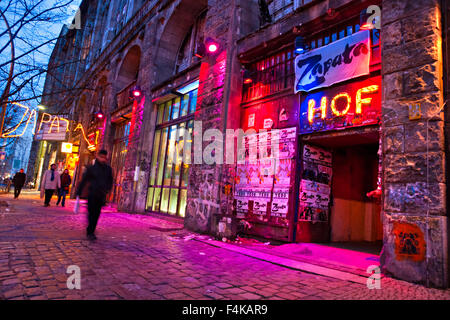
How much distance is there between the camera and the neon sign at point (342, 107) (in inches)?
208

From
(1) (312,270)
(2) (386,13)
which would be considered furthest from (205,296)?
(2) (386,13)

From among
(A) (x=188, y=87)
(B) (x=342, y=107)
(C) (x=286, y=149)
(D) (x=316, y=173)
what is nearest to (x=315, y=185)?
(D) (x=316, y=173)

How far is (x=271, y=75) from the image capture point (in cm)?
756

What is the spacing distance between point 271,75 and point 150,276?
6.11m

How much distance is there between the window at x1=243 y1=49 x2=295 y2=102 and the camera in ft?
23.4

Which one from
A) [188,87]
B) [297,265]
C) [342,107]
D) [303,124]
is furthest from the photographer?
[188,87]

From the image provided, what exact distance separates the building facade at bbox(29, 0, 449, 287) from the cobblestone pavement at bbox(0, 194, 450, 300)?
1409 mm

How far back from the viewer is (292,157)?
258 inches

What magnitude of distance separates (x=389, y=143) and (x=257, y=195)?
354 centimetres

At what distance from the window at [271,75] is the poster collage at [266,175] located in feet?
4.07

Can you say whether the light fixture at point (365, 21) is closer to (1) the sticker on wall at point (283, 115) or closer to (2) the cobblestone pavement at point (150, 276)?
(1) the sticker on wall at point (283, 115)

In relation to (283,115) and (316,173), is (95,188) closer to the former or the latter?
(283,115)

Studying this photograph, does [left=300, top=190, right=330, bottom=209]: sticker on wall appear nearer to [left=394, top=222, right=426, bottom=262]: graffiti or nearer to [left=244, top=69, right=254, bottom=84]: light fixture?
[left=394, top=222, right=426, bottom=262]: graffiti

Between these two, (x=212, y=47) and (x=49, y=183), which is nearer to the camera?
(x=212, y=47)
